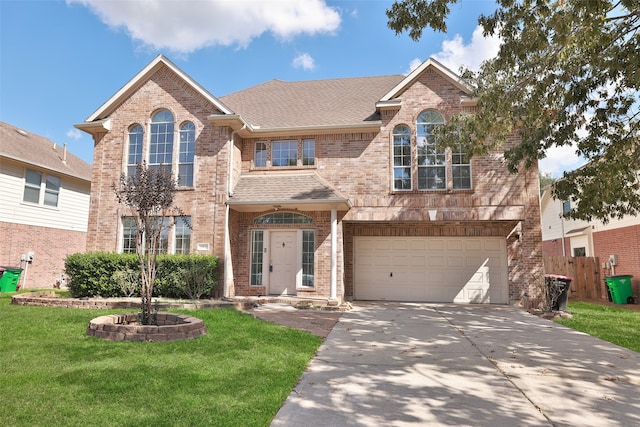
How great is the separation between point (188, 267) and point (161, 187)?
558 cm

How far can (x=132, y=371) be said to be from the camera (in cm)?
507

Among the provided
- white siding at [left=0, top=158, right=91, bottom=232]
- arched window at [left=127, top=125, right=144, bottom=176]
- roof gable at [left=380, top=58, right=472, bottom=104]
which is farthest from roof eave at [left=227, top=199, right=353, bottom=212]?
white siding at [left=0, top=158, right=91, bottom=232]

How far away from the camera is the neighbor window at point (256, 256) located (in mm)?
14039

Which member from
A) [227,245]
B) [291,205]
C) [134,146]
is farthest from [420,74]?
[134,146]

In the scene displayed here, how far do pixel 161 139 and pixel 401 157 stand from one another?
8825 mm

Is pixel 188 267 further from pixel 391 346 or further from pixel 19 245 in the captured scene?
pixel 19 245

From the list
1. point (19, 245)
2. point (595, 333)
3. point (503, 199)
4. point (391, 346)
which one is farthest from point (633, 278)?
point (19, 245)

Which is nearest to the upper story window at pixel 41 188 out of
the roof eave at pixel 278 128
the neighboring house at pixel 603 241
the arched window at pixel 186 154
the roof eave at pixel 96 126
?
the roof eave at pixel 96 126

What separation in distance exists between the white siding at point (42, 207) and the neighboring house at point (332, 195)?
5202 millimetres

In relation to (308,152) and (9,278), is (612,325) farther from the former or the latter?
(9,278)

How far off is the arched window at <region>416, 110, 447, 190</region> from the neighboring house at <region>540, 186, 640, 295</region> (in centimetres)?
409

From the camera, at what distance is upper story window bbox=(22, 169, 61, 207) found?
17938 mm

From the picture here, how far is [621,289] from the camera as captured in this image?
619 inches

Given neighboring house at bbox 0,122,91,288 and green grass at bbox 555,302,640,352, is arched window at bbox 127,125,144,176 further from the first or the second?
green grass at bbox 555,302,640,352
